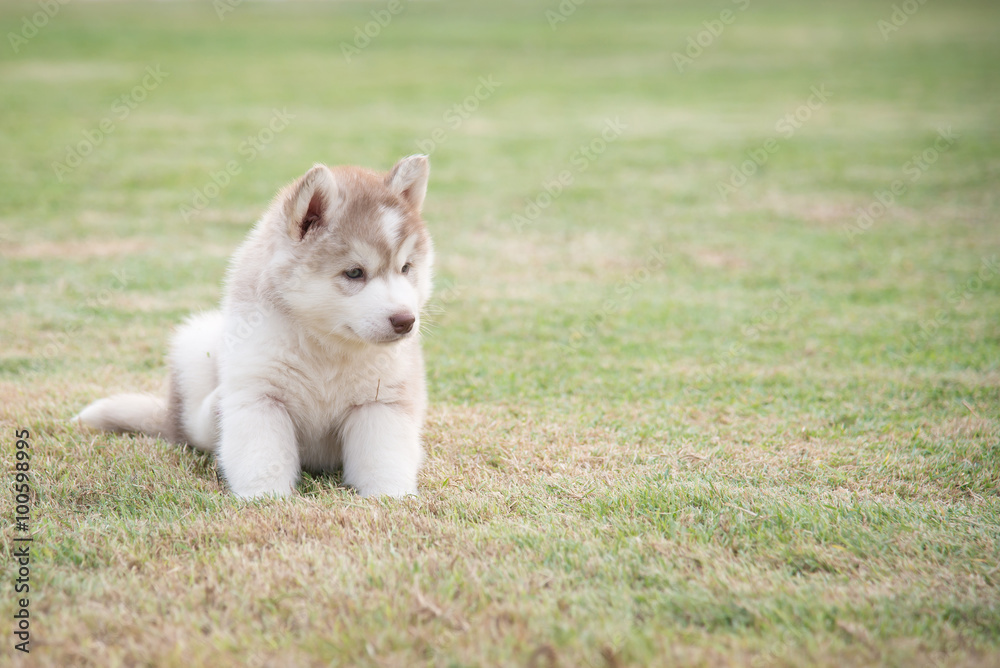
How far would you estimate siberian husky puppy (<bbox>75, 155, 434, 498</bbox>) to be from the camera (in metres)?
3.47

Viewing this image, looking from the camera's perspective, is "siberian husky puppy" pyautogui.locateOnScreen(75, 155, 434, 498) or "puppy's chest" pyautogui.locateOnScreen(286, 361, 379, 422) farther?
"puppy's chest" pyautogui.locateOnScreen(286, 361, 379, 422)

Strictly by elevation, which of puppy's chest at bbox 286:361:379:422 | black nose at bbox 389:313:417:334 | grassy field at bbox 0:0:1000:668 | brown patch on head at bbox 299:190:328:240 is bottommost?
grassy field at bbox 0:0:1000:668

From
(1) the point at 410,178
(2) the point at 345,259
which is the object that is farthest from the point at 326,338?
(1) the point at 410,178

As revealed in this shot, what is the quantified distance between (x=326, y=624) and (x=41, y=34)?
2735cm

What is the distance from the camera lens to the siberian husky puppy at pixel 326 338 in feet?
11.4

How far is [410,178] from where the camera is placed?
381 centimetres

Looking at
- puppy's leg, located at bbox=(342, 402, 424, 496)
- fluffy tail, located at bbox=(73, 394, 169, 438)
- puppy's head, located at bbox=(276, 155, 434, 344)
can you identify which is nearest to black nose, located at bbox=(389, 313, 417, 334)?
puppy's head, located at bbox=(276, 155, 434, 344)

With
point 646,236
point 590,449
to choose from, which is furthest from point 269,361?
point 646,236

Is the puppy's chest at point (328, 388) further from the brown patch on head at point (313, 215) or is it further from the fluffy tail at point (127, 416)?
the fluffy tail at point (127, 416)

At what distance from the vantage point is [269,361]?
11.7 ft

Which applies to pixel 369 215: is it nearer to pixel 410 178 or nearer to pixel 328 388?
pixel 410 178

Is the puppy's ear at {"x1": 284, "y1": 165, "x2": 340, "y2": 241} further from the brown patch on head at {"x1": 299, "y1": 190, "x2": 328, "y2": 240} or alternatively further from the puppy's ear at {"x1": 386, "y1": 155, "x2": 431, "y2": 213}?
the puppy's ear at {"x1": 386, "y1": 155, "x2": 431, "y2": 213}

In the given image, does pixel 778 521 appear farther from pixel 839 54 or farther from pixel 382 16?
pixel 382 16

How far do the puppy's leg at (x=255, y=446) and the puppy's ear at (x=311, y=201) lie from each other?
0.75 meters
